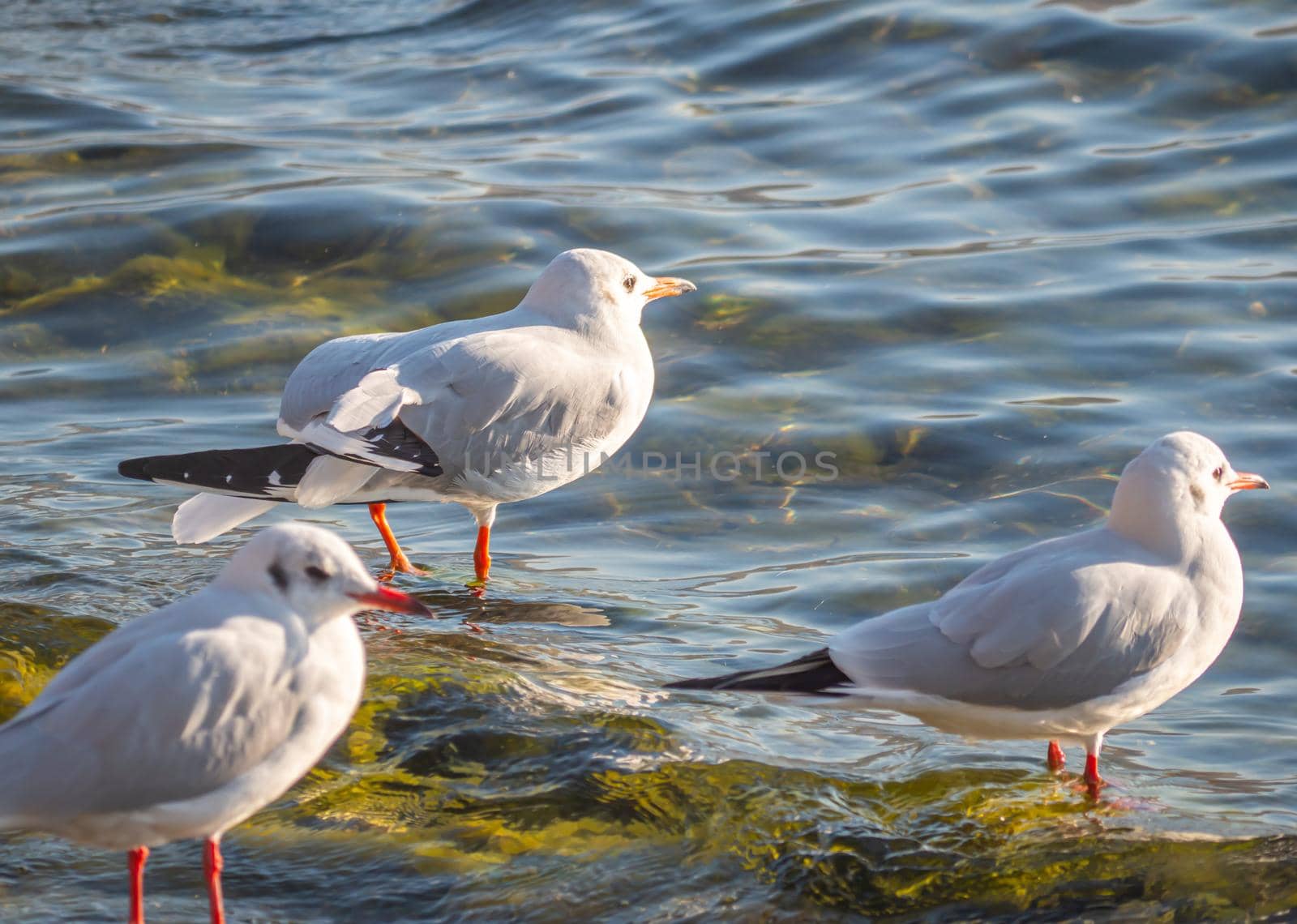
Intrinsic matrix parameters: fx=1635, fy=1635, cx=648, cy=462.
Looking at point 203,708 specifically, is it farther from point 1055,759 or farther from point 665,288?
point 665,288

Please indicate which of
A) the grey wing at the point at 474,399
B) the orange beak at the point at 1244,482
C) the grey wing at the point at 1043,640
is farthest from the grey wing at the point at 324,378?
the orange beak at the point at 1244,482

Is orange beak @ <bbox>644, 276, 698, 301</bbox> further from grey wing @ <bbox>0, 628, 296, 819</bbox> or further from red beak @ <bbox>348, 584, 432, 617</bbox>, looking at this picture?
grey wing @ <bbox>0, 628, 296, 819</bbox>

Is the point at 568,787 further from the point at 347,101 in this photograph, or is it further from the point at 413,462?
the point at 347,101

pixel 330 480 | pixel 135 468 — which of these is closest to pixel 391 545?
pixel 330 480

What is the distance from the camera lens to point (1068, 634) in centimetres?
439

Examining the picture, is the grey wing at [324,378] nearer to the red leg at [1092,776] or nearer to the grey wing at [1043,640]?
the grey wing at [1043,640]

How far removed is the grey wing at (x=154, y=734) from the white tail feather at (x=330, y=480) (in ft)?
8.11

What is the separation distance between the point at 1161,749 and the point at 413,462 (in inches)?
108

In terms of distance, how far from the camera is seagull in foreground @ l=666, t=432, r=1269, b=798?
14.4 ft

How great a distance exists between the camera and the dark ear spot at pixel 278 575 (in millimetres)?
3521

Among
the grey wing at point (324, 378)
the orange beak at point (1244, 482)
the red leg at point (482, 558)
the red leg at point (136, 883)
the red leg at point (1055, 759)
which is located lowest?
the red leg at point (1055, 759)

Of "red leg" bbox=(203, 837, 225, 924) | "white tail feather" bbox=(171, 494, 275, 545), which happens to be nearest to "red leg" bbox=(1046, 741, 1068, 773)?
"red leg" bbox=(203, 837, 225, 924)

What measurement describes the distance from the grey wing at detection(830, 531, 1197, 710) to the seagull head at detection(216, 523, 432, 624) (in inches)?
59.6

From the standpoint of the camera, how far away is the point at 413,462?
5820mm
